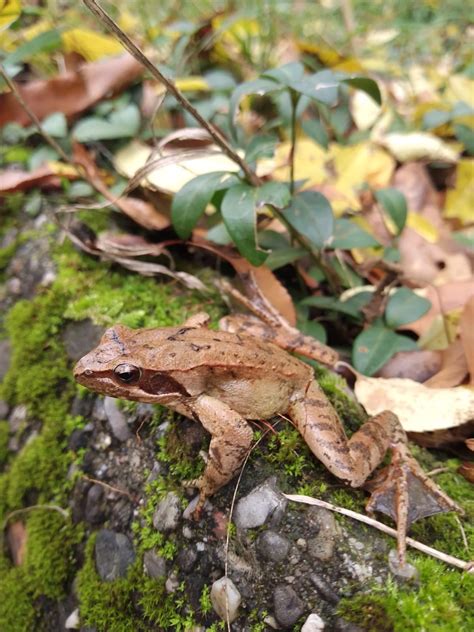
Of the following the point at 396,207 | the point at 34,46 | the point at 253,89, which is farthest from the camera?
the point at 34,46

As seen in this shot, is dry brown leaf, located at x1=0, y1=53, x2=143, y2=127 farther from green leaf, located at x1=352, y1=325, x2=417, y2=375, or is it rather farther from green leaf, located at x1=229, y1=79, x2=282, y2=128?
green leaf, located at x1=352, y1=325, x2=417, y2=375

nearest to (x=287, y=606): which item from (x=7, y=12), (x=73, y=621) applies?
(x=73, y=621)

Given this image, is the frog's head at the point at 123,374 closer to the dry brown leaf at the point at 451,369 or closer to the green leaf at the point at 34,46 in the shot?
Result: the dry brown leaf at the point at 451,369

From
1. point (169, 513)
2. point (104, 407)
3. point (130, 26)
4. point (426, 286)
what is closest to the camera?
point (169, 513)

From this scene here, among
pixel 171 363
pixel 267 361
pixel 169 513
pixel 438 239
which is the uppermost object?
pixel 171 363

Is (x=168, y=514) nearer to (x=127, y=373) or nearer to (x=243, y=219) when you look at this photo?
(x=127, y=373)

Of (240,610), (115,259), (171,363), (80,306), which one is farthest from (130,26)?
(240,610)

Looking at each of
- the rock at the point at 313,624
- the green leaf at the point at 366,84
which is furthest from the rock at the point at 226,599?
the green leaf at the point at 366,84

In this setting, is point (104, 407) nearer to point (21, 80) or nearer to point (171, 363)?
point (171, 363)
